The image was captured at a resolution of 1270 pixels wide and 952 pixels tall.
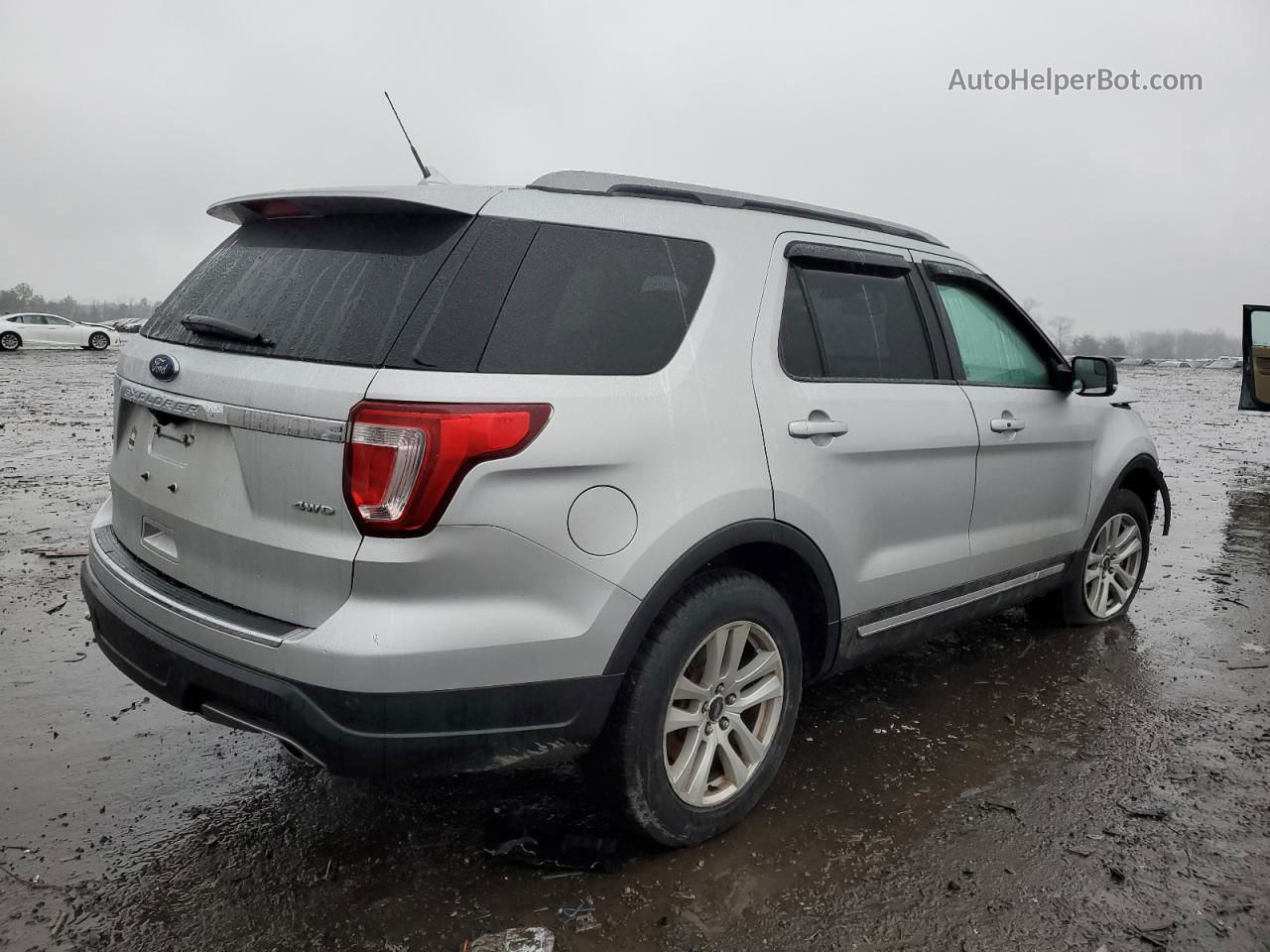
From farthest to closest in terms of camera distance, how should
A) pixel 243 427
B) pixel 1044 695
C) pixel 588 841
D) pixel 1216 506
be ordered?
pixel 1216 506 → pixel 1044 695 → pixel 588 841 → pixel 243 427

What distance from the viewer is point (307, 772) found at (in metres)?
3.32

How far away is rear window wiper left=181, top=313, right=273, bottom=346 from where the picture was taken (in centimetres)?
253

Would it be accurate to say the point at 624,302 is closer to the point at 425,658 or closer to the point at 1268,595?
the point at 425,658

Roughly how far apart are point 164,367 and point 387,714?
1210 mm

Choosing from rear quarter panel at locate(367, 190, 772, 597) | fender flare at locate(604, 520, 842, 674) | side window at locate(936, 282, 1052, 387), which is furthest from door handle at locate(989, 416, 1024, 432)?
rear quarter panel at locate(367, 190, 772, 597)

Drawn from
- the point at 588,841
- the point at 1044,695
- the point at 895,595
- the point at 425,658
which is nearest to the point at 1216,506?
the point at 1044,695

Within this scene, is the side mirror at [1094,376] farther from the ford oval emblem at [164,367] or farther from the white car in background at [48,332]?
the white car in background at [48,332]

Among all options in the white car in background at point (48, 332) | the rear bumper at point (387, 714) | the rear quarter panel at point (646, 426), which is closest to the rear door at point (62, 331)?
the white car in background at point (48, 332)

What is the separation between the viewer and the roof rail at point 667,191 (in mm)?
2758

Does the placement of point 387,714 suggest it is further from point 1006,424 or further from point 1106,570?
point 1106,570

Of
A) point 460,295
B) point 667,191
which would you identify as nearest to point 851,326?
point 667,191

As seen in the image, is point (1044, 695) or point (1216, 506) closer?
point (1044, 695)

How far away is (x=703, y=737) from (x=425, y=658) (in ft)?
3.20

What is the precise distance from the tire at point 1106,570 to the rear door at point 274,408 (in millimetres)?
3620
